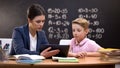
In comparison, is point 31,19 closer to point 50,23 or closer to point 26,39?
point 26,39

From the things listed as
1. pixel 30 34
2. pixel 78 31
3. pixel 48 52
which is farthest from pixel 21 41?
pixel 78 31

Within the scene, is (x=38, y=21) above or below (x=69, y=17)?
below

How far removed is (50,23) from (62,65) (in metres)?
2.40

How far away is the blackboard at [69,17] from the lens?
175 inches

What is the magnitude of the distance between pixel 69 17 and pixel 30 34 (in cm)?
163

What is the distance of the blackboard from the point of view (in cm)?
444

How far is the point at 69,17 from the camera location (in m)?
Answer: 4.53

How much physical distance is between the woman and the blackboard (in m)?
1.51

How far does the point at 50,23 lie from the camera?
457cm

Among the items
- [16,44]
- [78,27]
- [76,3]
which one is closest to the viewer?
[16,44]

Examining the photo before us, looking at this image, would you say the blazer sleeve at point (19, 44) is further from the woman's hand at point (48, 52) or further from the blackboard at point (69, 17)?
the blackboard at point (69, 17)

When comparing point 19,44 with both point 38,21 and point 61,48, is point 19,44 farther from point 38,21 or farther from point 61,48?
point 61,48

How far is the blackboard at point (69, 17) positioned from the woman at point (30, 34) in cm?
151

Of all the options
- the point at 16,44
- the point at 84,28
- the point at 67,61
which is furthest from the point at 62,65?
the point at 84,28
